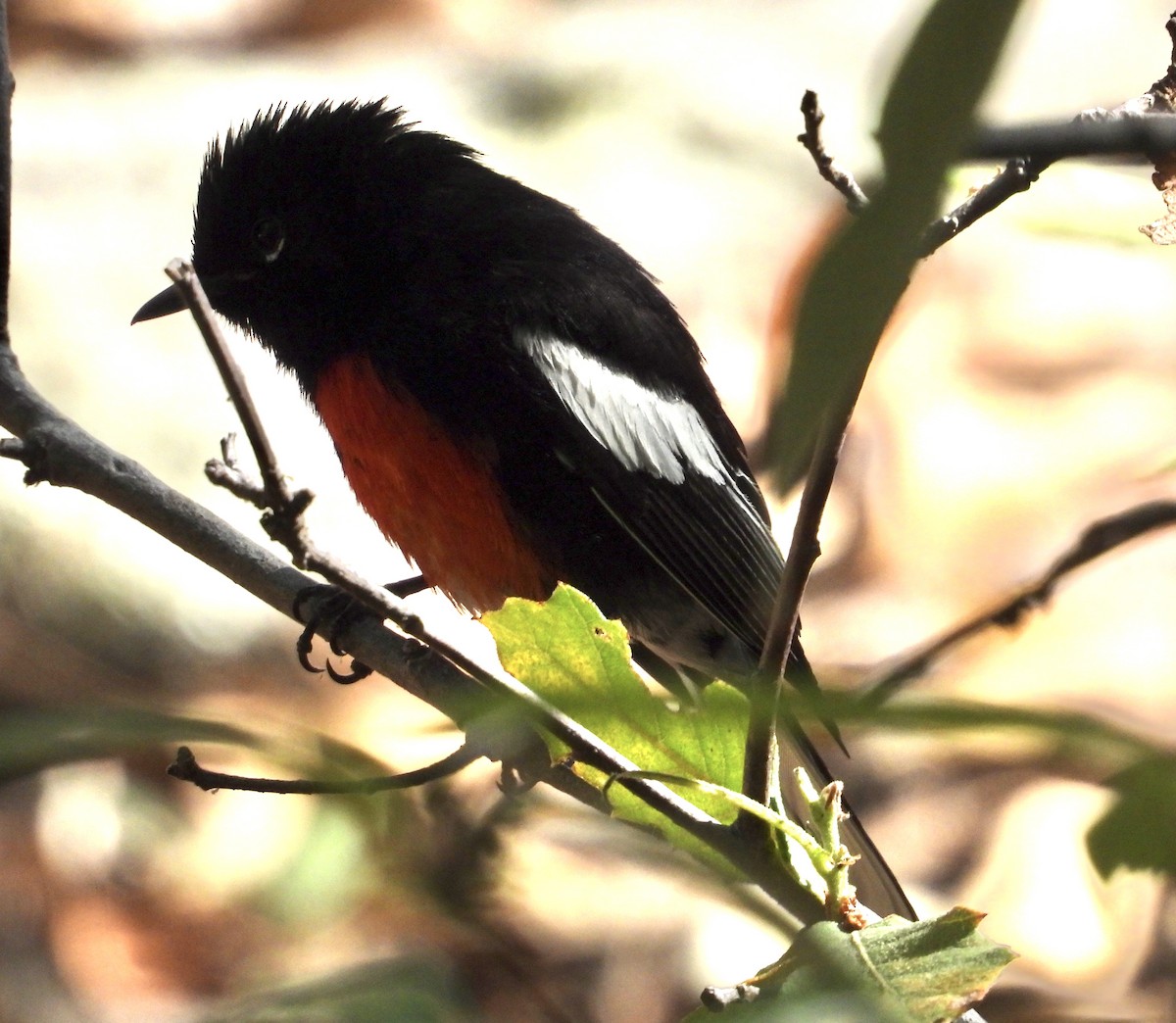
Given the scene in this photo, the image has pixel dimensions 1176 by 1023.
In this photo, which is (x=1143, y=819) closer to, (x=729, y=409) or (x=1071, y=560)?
(x=1071, y=560)

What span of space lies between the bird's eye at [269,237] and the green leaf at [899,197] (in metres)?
2.70

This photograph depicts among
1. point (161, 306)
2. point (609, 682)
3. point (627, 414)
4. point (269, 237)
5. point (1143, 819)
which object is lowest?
point (1143, 819)

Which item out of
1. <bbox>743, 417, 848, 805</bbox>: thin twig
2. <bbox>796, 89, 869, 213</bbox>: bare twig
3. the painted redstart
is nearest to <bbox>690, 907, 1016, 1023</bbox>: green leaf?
<bbox>743, 417, 848, 805</bbox>: thin twig

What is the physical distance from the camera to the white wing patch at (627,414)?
278 centimetres

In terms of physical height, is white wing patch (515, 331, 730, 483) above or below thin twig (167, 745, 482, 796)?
above

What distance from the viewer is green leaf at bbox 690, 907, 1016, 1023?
0.94 metres

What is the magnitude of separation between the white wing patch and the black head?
1.42 ft

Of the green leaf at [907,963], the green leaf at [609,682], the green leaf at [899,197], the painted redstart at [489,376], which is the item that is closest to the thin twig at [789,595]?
the green leaf at [609,682]

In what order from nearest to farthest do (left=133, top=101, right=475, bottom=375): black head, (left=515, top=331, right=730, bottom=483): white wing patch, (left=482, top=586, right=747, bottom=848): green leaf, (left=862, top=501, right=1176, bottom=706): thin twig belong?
(left=862, top=501, right=1176, bottom=706): thin twig → (left=482, top=586, right=747, bottom=848): green leaf → (left=515, top=331, right=730, bottom=483): white wing patch → (left=133, top=101, right=475, bottom=375): black head

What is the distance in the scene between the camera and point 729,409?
5500 mm

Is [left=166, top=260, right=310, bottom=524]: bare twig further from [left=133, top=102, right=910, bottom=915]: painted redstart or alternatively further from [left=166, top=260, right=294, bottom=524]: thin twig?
[left=133, top=102, right=910, bottom=915]: painted redstart

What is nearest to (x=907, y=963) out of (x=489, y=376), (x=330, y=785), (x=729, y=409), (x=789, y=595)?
(x=789, y=595)

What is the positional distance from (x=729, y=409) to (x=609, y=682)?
174 inches

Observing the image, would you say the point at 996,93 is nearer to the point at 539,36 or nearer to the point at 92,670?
the point at 92,670
